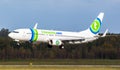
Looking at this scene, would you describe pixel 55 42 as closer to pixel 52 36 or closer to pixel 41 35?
pixel 52 36

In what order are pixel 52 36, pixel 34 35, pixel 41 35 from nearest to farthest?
pixel 34 35
pixel 41 35
pixel 52 36

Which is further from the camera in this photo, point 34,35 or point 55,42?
point 55,42

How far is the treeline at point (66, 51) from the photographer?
465 feet

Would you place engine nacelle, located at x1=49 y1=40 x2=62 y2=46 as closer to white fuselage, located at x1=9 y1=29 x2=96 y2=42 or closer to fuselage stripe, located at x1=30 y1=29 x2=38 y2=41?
white fuselage, located at x1=9 y1=29 x2=96 y2=42

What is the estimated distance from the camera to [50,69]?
71500mm

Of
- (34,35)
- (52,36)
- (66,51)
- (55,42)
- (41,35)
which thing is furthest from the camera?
(66,51)

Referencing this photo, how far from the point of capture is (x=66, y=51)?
5955 inches

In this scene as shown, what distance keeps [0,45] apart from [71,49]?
68.8ft

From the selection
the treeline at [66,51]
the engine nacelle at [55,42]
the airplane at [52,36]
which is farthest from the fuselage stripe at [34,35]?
the treeline at [66,51]

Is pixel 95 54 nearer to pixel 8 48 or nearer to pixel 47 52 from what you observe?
pixel 47 52

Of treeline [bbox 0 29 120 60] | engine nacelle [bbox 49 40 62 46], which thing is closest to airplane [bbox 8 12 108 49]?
engine nacelle [bbox 49 40 62 46]

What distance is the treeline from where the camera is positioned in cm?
14188

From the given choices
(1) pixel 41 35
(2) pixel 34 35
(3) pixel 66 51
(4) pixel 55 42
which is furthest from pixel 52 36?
(3) pixel 66 51

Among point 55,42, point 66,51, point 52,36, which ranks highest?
point 52,36
